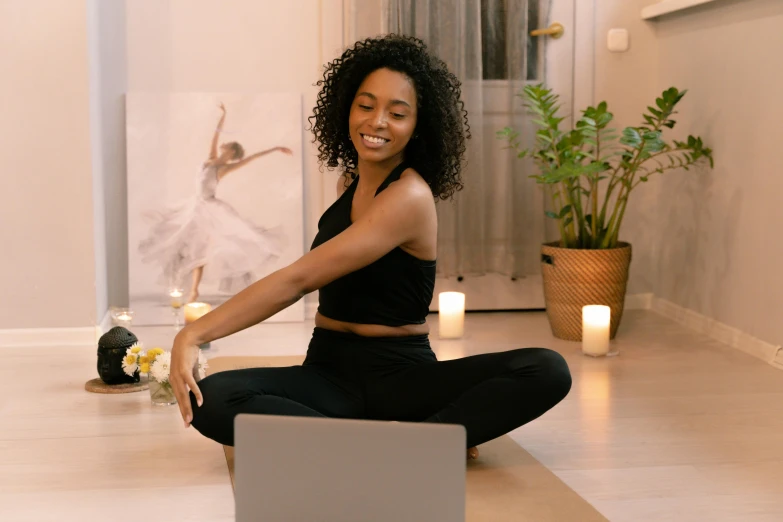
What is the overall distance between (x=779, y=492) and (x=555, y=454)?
488 mm

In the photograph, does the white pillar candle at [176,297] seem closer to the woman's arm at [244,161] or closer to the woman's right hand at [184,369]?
the woman's arm at [244,161]

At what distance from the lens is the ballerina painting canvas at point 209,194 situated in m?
3.76

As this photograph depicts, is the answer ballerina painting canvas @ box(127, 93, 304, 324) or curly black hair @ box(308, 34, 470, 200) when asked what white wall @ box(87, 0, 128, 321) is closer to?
ballerina painting canvas @ box(127, 93, 304, 324)

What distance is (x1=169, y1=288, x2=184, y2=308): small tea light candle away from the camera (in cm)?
343

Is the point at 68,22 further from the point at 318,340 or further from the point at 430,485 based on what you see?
the point at 430,485

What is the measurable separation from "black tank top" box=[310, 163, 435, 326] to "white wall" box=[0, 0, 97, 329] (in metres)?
1.55

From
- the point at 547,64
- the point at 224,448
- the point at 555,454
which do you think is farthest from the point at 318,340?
the point at 547,64

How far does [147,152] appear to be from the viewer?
12.3 ft

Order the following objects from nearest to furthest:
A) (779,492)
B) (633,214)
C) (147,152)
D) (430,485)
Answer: (430,485) < (779,492) < (147,152) < (633,214)

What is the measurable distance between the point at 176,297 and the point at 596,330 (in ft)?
4.69

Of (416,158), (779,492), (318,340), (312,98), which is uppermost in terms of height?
(312,98)

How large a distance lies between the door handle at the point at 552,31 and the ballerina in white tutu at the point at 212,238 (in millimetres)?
1099

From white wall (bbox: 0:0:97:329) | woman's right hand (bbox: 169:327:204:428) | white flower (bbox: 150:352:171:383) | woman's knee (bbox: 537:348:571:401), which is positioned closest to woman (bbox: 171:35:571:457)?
woman's knee (bbox: 537:348:571:401)

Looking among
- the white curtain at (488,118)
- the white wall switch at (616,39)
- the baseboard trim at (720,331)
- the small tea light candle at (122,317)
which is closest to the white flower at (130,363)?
the small tea light candle at (122,317)
